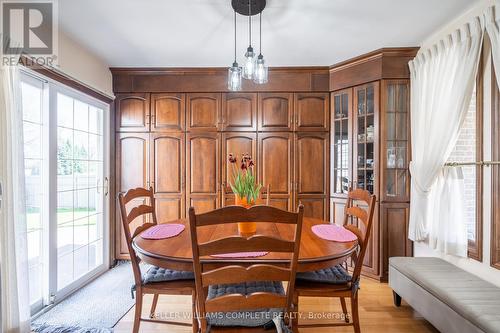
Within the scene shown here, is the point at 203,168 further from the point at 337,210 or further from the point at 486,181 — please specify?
the point at 486,181

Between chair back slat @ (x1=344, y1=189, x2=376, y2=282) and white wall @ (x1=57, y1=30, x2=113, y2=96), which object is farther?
white wall @ (x1=57, y1=30, x2=113, y2=96)

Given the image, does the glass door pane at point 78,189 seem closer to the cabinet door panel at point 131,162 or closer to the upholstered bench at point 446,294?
the cabinet door panel at point 131,162

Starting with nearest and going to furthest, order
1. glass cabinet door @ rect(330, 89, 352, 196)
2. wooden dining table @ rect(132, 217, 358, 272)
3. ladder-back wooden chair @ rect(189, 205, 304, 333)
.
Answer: ladder-back wooden chair @ rect(189, 205, 304, 333) < wooden dining table @ rect(132, 217, 358, 272) < glass cabinet door @ rect(330, 89, 352, 196)

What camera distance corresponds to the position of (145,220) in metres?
3.25

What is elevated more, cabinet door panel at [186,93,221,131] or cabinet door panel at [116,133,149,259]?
cabinet door panel at [186,93,221,131]

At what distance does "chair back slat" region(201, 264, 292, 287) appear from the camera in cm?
117

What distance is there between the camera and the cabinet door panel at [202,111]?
3.21m

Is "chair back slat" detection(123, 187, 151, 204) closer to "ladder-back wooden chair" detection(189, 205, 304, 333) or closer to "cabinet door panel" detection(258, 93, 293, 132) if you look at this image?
"ladder-back wooden chair" detection(189, 205, 304, 333)

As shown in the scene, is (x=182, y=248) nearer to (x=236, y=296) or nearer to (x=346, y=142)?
(x=236, y=296)

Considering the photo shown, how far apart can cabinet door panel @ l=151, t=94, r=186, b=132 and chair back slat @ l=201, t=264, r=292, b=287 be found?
2352 millimetres

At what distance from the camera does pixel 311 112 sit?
125 inches

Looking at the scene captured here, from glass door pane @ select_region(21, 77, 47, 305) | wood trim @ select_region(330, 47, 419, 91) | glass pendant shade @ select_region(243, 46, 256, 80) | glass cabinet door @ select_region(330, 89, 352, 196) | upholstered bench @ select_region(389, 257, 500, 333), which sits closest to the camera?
upholstered bench @ select_region(389, 257, 500, 333)

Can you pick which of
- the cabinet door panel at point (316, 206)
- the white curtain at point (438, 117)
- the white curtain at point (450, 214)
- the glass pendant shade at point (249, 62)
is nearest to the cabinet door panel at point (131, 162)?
the glass pendant shade at point (249, 62)

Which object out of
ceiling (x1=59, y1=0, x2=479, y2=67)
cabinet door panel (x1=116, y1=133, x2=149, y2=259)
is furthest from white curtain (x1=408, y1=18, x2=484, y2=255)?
cabinet door panel (x1=116, y1=133, x2=149, y2=259)
